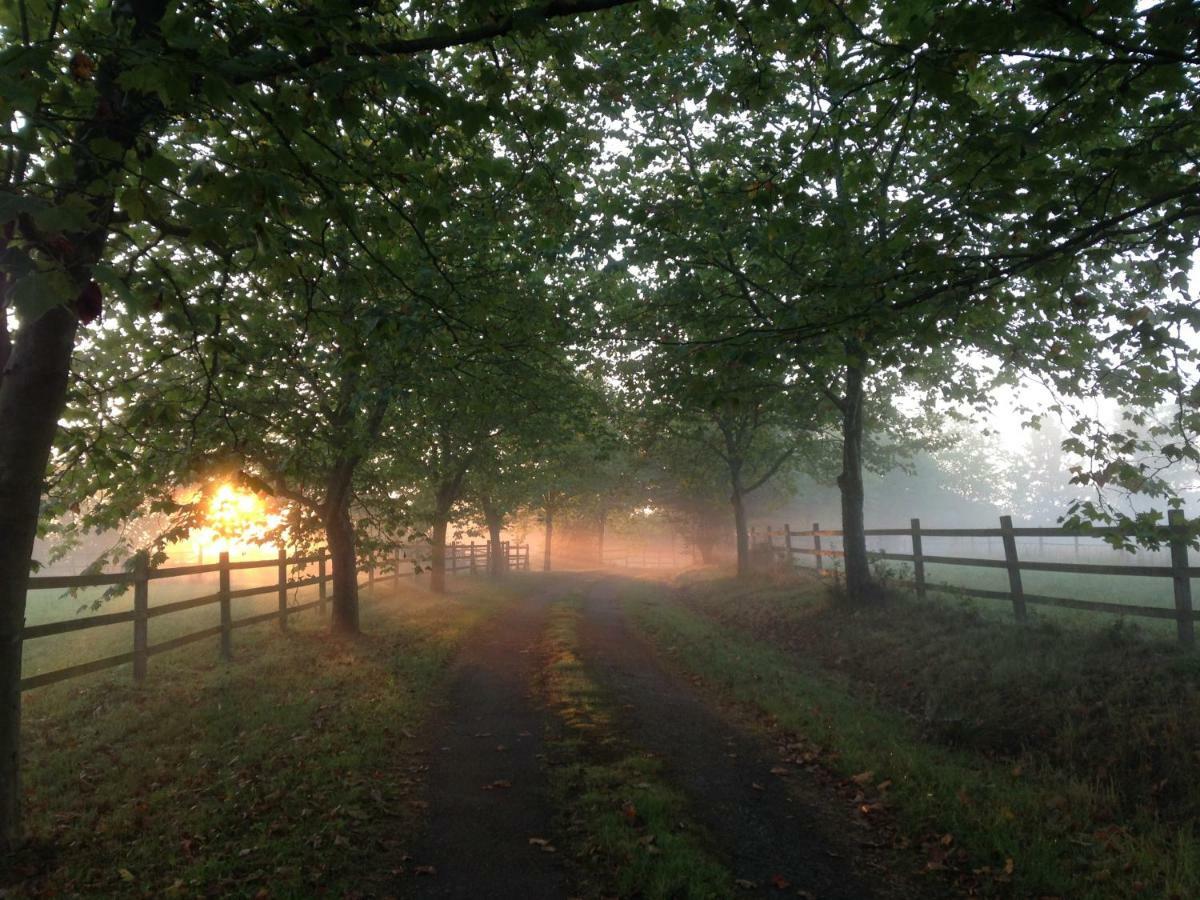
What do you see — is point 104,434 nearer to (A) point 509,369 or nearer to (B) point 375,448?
(A) point 509,369

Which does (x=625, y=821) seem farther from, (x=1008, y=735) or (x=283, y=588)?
(x=283, y=588)

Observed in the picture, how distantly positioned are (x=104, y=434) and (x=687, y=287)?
872cm

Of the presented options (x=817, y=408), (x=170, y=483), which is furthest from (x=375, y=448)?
(x=817, y=408)

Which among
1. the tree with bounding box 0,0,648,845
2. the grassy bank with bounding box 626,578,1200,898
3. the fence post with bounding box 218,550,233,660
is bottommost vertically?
the grassy bank with bounding box 626,578,1200,898

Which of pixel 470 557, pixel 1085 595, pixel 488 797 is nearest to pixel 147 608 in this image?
pixel 488 797

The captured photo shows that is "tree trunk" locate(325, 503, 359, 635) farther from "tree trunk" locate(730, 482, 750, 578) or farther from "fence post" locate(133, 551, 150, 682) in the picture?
"tree trunk" locate(730, 482, 750, 578)

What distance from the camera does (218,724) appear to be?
27.1 feet

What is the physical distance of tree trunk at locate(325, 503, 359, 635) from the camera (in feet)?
47.3

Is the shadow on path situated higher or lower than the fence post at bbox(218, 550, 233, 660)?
lower

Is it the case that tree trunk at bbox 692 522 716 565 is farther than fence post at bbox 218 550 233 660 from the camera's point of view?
Yes

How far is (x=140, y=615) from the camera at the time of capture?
10.4 m

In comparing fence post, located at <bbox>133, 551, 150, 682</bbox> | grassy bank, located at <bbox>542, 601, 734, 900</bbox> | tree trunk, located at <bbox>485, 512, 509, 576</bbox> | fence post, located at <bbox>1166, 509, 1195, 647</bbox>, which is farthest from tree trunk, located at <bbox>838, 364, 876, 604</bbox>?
tree trunk, located at <bbox>485, 512, 509, 576</bbox>

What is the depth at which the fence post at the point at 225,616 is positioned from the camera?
1245 cm

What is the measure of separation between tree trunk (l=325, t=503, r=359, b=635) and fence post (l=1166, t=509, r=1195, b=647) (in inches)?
519
